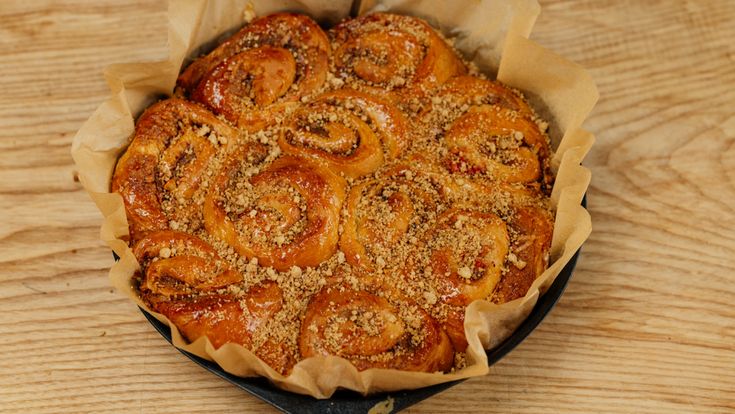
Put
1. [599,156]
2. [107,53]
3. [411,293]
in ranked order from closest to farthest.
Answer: [411,293] < [599,156] < [107,53]

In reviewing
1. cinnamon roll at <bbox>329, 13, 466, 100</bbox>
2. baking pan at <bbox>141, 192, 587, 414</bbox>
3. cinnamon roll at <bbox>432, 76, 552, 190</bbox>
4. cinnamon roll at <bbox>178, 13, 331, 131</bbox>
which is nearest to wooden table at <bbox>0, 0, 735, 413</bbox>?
baking pan at <bbox>141, 192, 587, 414</bbox>

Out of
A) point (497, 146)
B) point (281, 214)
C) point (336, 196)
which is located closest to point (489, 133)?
point (497, 146)

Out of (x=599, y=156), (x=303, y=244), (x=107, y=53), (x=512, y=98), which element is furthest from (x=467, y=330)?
(x=107, y=53)

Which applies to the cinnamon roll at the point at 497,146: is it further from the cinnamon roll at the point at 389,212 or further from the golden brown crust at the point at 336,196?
the cinnamon roll at the point at 389,212

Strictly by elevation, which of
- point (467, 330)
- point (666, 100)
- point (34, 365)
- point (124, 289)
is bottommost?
point (34, 365)

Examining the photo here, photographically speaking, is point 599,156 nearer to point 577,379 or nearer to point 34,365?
point 577,379

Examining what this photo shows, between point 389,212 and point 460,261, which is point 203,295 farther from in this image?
point 460,261
